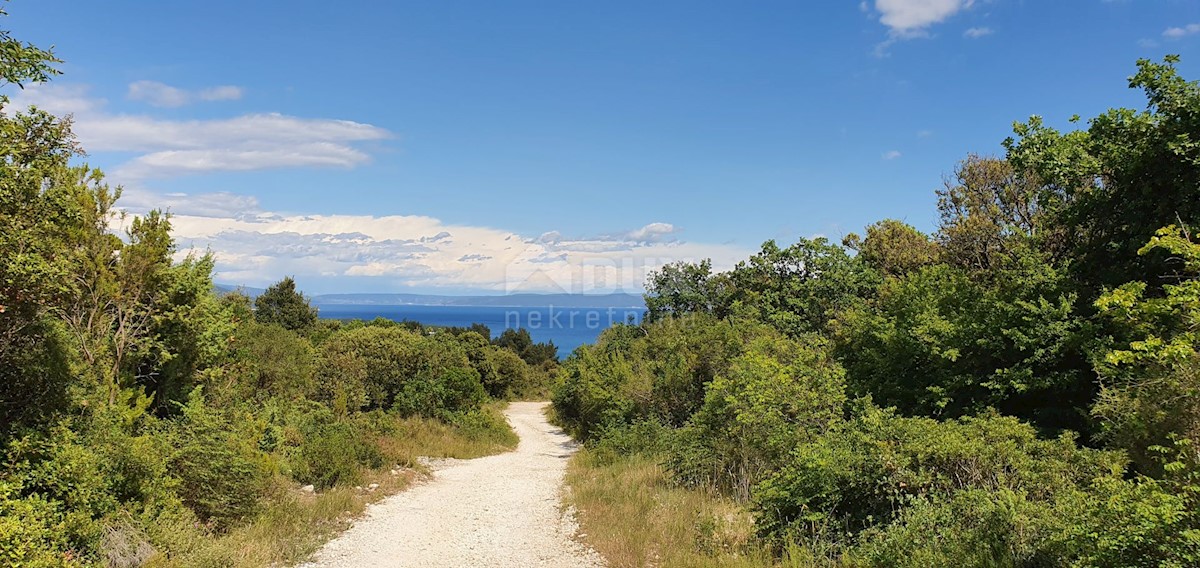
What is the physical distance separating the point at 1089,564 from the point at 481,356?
38.6 meters

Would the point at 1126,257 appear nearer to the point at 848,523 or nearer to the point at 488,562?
the point at 848,523

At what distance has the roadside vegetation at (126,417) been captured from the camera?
6406mm

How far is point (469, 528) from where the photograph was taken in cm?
1030

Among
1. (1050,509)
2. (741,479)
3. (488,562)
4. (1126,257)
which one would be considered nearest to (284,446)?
(488,562)

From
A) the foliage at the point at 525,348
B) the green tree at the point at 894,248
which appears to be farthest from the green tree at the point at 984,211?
the foliage at the point at 525,348

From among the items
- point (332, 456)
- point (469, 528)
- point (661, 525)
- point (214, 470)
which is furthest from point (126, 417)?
point (661, 525)

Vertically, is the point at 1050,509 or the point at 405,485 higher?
the point at 1050,509

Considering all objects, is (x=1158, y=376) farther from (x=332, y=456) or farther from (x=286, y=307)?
(x=286, y=307)

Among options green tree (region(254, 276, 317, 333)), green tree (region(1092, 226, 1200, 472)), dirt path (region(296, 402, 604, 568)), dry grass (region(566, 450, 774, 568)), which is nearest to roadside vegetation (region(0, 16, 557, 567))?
dirt path (region(296, 402, 604, 568))

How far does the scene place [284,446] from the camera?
12711mm

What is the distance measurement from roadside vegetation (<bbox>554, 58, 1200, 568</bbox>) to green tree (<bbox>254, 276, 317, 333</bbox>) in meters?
32.6

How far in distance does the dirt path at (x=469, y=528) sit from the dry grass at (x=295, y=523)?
30cm

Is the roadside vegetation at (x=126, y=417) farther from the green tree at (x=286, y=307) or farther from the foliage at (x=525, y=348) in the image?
the foliage at (x=525, y=348)

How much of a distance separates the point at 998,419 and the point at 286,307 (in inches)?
1718
